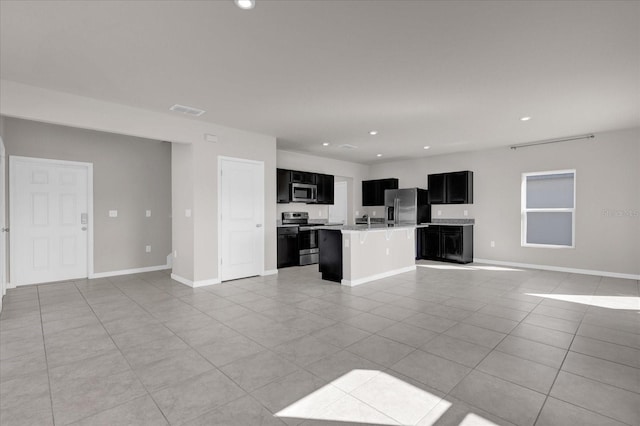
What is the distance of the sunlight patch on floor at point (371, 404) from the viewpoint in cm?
184

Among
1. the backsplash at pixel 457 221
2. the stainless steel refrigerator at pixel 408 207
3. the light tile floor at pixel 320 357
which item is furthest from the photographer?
the stainless steel refrigerator at pixel 408 207

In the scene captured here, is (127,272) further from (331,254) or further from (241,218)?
(331,254)

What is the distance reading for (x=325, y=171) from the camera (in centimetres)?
832

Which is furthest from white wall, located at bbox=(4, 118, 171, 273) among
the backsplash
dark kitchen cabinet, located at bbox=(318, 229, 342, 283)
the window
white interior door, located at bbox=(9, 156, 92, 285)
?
the window

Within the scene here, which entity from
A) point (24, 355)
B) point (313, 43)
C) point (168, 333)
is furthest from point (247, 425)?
point (313, 43)

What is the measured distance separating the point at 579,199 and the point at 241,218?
21.3 ft

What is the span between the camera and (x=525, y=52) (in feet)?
9.20

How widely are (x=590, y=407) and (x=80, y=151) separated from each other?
722 cm

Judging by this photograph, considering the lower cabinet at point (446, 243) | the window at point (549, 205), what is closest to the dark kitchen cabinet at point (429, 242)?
the lower cabinet at point (446, 243)

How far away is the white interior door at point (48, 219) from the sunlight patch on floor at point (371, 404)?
5.42m

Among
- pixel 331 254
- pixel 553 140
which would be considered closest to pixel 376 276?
pixel 331 254

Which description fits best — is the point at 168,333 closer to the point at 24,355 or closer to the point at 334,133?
the point at 24,355

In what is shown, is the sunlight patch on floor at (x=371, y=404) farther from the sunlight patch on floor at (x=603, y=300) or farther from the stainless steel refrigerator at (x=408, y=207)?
the stainless steel refrigerator at (x=408, y=207)

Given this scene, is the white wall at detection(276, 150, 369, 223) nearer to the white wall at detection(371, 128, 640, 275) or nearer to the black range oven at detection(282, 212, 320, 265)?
the black range oven at detection(282, 212, 320, 265)
